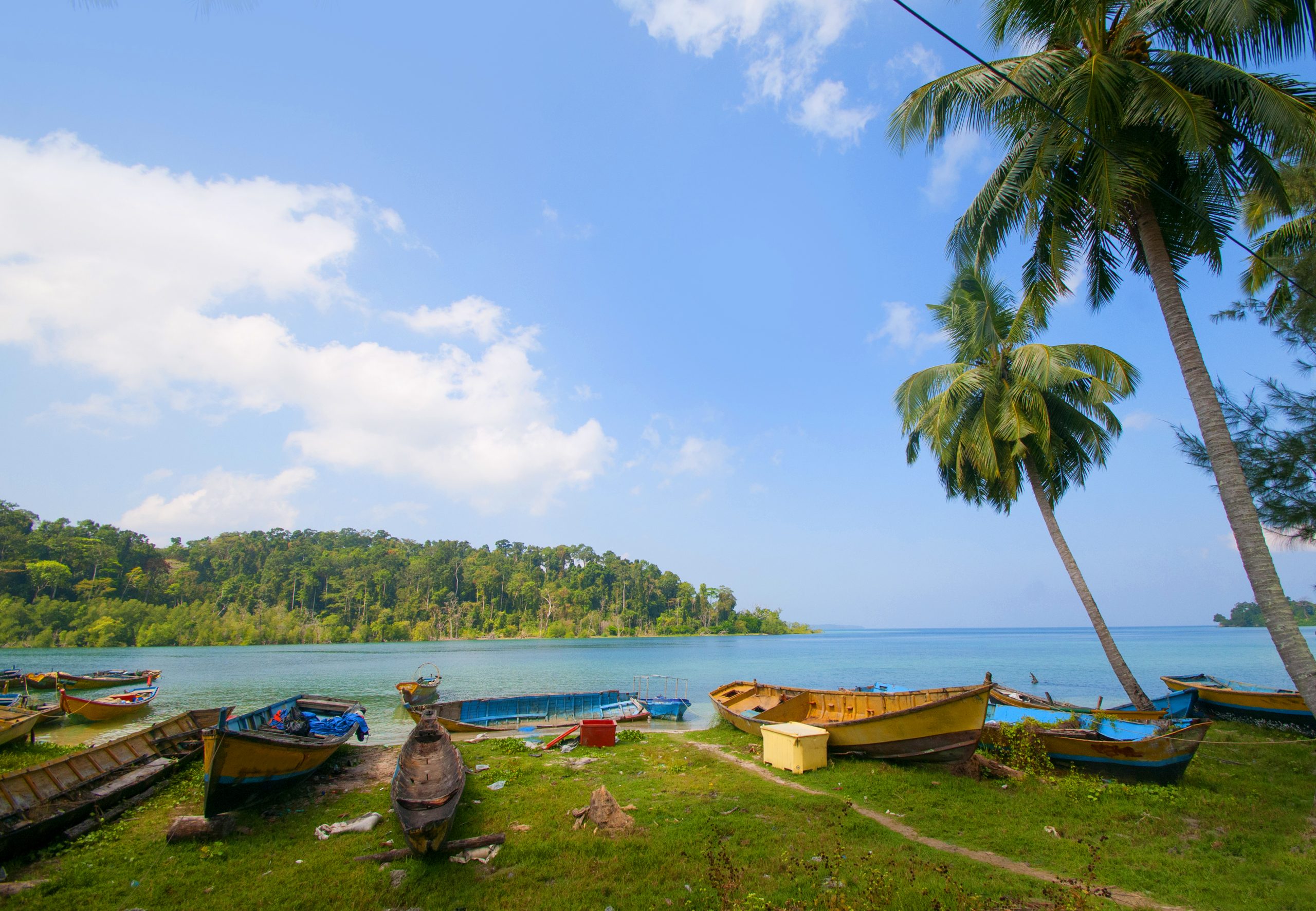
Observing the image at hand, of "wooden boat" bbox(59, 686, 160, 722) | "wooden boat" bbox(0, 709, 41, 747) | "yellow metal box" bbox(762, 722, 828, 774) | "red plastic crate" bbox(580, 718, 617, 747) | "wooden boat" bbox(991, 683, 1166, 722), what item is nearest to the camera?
"yellow metal box" bbox(762, 722, 828, 774)

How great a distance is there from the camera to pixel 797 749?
37.5ft

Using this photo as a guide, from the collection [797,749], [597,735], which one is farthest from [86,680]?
[797,749]

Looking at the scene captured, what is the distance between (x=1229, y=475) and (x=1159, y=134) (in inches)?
208

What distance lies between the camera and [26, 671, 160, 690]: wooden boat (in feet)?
86.6

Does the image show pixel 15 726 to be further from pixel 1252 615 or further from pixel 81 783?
pixel 1252 615

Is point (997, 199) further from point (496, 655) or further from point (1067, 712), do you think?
point (496, 655)

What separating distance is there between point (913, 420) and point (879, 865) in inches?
568

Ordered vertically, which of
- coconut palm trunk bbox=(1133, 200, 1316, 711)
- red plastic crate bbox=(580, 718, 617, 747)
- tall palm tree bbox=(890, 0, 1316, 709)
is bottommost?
red plastic crate bbox=(580, 718, 617, 747)

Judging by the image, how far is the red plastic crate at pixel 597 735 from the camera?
14641 millimetres

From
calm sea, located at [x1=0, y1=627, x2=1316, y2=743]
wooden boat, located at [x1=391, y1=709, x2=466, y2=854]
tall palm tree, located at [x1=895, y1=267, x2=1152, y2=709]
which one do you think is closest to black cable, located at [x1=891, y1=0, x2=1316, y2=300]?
tall palm tree, located at [x1=895, y1=267, x2=1152, y2=709]

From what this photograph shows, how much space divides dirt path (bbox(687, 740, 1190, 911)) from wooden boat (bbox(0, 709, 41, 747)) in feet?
57.0

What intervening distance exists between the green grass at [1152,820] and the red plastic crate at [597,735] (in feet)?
17.3

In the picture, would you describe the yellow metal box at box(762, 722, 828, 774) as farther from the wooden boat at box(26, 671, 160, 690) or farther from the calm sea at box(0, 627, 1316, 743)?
the wooden boat at box(26, 671, 160, 690)

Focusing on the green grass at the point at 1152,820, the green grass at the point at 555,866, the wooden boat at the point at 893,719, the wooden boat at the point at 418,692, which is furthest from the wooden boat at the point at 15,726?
the green grass at the point at 1152,820
